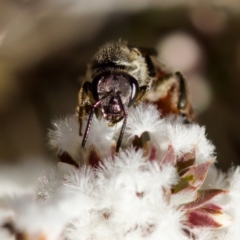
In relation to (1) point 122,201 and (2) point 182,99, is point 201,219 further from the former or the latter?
(2) point 182,99

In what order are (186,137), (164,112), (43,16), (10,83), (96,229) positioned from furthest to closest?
(10,83)
(43,16)
(164,112)
(186,137)
(96,229)

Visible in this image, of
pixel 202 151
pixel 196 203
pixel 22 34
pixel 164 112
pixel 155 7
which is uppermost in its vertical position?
pixel 155 7

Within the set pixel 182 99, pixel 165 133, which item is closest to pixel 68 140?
pixel 165 133

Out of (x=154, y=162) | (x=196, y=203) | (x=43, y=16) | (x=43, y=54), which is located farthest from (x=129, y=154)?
(x=43, y=54)

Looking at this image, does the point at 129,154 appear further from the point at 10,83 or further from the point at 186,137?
the point at 10,83

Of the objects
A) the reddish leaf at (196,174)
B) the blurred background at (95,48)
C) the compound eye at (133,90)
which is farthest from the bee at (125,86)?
the blurred background at (95,48)

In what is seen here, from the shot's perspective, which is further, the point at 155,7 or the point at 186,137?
the point at 155,7

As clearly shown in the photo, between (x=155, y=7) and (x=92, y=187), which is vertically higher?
(x=155, y=7)

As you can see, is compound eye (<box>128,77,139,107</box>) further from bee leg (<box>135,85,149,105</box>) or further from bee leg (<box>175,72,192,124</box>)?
bee leg (<box>175,72,192,124</box>)
